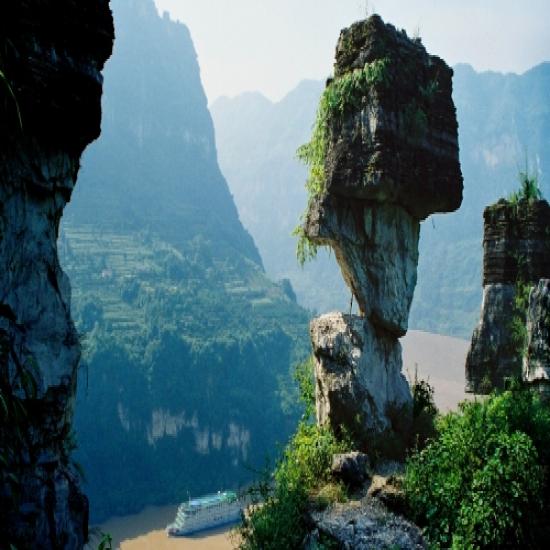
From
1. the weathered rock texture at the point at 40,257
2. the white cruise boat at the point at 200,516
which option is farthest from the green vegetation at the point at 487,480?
the white cruise boat at the point at 200,516

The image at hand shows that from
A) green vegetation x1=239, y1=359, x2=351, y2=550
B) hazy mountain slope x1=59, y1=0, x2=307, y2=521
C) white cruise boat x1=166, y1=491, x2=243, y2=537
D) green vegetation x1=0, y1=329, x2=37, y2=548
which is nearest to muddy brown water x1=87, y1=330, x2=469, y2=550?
white cruise boat x1=166, y1=491, x2=243, y2=537

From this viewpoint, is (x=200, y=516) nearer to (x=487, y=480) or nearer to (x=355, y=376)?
(x=355, y=376)

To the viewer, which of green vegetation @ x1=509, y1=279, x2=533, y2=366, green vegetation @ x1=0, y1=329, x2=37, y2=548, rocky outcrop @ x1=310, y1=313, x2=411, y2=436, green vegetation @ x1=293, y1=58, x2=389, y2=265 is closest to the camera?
green vegetation @ x1=0, y1=329, x2=37, y2=548

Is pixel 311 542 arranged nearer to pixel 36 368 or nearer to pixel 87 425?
pixel 36 368

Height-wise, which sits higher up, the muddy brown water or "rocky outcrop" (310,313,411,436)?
"rocky outcrop" (310,313,411,436)

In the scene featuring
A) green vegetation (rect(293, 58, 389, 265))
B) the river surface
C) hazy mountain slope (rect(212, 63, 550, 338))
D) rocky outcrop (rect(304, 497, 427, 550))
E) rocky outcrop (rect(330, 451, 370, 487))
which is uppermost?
hazy mountain slope (rect(212, 63, 550, 338))

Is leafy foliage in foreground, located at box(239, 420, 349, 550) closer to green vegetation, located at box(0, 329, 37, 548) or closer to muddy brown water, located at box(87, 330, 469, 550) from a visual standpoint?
muddy brown water, located at box(87, 330, 469, 550)
